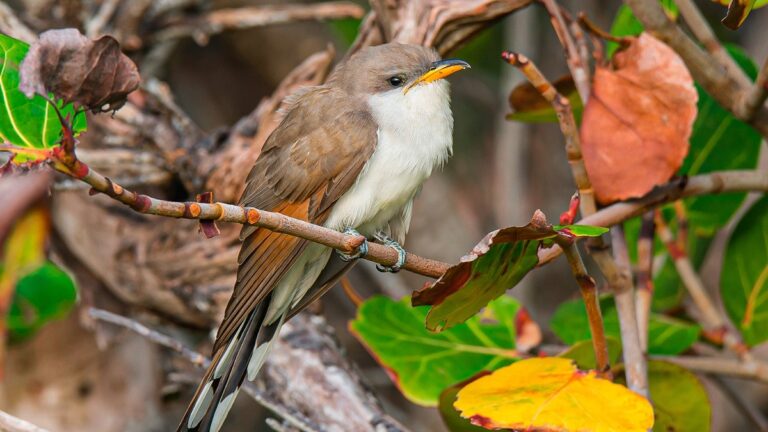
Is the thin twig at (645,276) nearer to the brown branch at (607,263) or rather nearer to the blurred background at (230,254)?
the brown branch at (607,263)

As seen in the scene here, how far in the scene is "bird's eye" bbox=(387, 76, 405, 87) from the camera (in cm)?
205

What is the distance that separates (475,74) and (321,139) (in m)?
2.13

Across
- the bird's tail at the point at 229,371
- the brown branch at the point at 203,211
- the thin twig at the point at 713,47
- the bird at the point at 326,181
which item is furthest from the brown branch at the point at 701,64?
the bird's tail at the point at 229,371

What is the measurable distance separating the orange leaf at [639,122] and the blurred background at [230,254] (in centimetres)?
57

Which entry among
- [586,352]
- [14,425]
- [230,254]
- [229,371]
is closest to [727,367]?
[586,352]

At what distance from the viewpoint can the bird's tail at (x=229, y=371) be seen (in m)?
1.80

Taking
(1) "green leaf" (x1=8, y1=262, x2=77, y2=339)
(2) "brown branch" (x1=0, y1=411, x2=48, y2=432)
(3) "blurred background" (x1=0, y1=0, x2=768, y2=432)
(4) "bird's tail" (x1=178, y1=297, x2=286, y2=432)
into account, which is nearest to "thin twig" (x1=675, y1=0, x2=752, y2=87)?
(3) "blurred background" (x1=0, y1=0, x2=768, y2=432)

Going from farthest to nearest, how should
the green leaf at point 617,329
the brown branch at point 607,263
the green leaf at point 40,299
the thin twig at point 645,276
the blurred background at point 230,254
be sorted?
the blurred background at point 230,254
the green leaf at point 40,299
the green leaf at point 617,329
the thin twig at point 645,276
the brown branch at point 607,263

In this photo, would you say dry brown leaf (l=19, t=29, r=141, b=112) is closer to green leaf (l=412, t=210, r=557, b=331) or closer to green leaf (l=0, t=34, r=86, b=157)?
green leaf (l=0, t=34, r=86, b=157)

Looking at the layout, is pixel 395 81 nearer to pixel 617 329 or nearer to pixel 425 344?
pixel 425 344

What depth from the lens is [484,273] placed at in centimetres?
140

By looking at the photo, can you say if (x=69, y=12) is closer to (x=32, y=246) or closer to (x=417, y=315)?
(x=32, y=246)

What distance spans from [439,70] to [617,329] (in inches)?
27.2

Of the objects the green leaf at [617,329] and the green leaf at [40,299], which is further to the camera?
the green leaf at [40,299]
